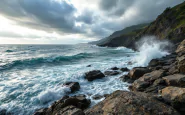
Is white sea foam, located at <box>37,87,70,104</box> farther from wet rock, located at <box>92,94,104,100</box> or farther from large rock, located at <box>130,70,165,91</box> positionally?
large rock, located at <box>130,70,165,91</box>

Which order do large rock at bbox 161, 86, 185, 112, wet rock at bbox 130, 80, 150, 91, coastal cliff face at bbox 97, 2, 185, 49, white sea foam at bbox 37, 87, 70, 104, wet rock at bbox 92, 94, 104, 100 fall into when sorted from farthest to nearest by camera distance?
coastal cliff face at bbox 97, 2, 185, 49 → white sea foam at bbox 37, 87, 70, 104 → wet rock at bbox 92, 94, 104, 100 → wet rock at bbox 130, 80, 150, 91 → large rock at bbox 161, 86, 185, 112

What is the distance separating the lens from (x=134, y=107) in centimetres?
491

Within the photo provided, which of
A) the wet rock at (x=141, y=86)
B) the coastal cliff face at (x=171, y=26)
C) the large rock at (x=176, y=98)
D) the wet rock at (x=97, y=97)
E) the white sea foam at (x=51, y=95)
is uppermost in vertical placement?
the coastal cliff face at (x=171, y=26)

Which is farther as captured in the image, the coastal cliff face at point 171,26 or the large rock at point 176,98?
the coastal cliff face at point 171,26

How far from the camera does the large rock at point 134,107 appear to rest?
186 inches

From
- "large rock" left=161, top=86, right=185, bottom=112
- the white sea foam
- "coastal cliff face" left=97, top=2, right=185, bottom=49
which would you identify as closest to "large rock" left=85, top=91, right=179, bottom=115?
"large rock" left=161, top=86, right=185, bottom=112

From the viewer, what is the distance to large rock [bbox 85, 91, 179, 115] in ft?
15.5

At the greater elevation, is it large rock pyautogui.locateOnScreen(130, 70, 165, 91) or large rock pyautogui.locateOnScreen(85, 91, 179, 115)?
large rock pyautogui.locateOnScreen(85, 91, 179, 115)

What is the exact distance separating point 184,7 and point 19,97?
71.6 metres

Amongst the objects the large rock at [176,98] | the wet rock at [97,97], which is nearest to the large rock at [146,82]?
the wet rock at [97,97]

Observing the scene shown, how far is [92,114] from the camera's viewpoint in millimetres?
5324

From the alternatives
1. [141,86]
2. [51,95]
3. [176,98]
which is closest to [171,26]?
[141,86]

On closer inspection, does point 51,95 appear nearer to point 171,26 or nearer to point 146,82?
point 146,82

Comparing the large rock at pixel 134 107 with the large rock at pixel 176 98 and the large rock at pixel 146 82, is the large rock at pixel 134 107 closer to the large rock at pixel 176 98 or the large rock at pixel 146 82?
the large rock at pixel 176 98
